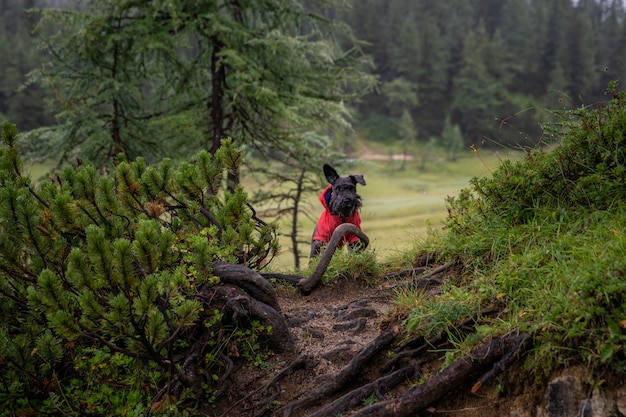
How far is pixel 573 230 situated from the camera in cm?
387

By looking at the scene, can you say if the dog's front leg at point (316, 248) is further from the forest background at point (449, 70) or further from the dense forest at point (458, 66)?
the dense forest at point (458, 66)

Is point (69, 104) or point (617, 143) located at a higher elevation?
point (69, 104)

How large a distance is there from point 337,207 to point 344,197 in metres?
0.17

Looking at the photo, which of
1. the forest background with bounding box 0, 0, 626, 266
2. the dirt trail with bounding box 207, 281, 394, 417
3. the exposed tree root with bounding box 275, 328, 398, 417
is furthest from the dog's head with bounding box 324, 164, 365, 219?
the forest background with bounding box 0, 0, 626, 266

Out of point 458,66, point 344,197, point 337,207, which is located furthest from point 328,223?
point 458,66

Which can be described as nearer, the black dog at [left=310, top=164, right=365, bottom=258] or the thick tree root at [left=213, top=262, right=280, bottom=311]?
the thick tree root at [left=213, top=262, right=280, bottom=311]

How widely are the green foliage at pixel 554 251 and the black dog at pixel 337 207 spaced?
69.5 inches

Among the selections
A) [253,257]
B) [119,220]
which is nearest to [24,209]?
[119,220]

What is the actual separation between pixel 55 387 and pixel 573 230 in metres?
4.35

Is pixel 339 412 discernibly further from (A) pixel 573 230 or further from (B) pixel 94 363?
(A) pixel 573 230

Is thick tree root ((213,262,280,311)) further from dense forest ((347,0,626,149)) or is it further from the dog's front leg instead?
dense forest ((347,0,626,149))

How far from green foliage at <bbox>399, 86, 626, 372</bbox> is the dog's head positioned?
1.75m

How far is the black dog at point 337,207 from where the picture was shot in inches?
270

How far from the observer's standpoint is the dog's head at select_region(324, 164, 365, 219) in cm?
685
